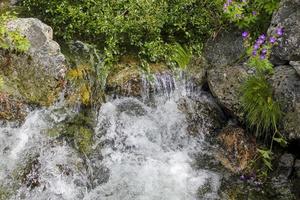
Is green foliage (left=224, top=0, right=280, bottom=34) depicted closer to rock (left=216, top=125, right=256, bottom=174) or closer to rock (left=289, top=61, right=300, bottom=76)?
rock (left=289, top=61, right=300, bottom=76)

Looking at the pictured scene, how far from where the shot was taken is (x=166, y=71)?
302 inches

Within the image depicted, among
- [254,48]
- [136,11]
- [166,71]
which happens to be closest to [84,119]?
[166,71]

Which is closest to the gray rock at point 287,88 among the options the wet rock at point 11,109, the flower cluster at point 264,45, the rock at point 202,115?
the flower cluster at point 264,45

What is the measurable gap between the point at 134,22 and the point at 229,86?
7.11 feet

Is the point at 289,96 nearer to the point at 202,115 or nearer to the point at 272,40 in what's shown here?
the point at 272,40

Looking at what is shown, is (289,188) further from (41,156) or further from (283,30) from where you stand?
(41,156)

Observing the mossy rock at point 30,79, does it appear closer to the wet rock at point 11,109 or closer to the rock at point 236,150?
the wet rock at point 11,109

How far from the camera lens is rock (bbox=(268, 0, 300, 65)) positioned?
22.3 ft

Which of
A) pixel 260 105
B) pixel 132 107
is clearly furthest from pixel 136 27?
pixel 260 105

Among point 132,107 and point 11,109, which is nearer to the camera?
point 11,109

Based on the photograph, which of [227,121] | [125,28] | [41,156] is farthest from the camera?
[125,28]

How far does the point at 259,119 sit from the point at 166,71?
194cm

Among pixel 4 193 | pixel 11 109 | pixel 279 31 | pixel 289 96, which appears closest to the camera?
pixel 4 193

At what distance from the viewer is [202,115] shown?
739 centimetres
